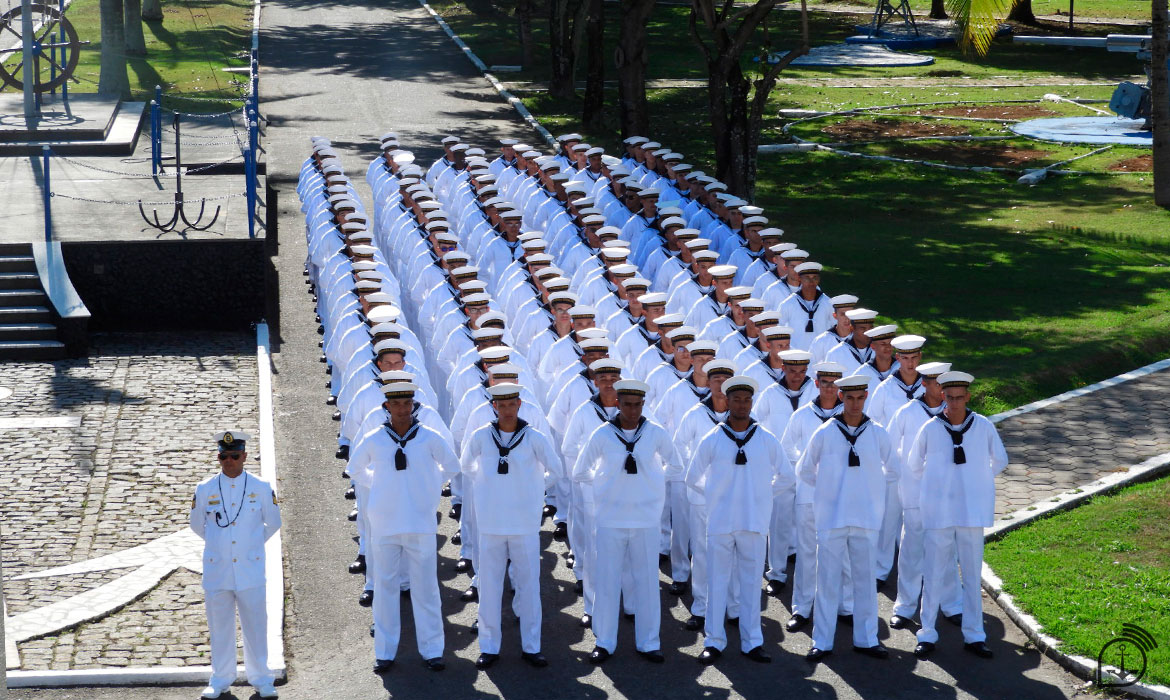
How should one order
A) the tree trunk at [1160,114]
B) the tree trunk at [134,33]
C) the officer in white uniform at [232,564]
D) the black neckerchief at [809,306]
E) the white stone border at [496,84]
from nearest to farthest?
the officer in white uniform at [232,564] → the black neckerchief at [809,306] → the tree trunk at [1160,114] → the white stone border at [496,84] → the tree trunk at [134,33]

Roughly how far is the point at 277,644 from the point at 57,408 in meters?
5.93

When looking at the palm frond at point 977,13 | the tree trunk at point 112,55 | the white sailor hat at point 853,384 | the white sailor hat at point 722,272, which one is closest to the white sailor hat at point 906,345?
the white sailor hat at point 853,384

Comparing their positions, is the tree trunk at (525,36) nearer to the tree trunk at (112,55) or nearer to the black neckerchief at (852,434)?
→ the tree trunk at (112,55)

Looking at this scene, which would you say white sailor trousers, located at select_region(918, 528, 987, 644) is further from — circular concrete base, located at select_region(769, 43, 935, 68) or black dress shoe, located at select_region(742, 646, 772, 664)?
circular concrete base, located at select_region(769, 43, 935, 68)

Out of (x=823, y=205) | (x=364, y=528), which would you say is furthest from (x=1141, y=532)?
(x=823, y=205)

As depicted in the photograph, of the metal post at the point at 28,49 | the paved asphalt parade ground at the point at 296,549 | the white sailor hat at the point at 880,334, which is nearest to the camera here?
the paved asphalt parade ground at the point at 296,549

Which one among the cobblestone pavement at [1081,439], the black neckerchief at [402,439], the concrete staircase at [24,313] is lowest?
the cobblestone pavement at [1081,439]

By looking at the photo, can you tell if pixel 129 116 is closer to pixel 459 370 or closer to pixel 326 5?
pixel 459 370

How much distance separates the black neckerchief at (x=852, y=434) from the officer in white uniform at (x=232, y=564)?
4.04 meters

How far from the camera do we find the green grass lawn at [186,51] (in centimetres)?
3256

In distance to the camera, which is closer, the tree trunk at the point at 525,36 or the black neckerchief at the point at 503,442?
the black neckerchief at the point at 503,442

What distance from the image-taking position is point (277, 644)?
9.97m

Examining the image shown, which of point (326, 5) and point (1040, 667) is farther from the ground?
point (326, 5)

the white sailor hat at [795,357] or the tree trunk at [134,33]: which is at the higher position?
the tree trunk at [134,33]
